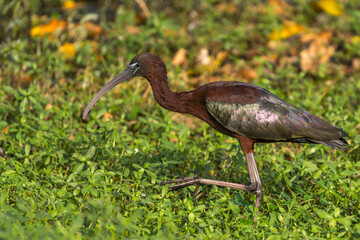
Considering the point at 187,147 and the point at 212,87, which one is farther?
the point at 187,147

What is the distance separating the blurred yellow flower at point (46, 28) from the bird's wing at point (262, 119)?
12.1 feet

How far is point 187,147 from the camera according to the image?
5.58 m

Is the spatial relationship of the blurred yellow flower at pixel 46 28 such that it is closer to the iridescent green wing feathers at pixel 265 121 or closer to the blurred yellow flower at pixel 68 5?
the blurred yellow flower at pixel 68 5

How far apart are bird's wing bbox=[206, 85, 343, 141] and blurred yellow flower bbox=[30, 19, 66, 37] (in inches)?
145

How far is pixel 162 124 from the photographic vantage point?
18.7 feet

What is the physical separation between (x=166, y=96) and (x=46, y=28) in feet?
11.9

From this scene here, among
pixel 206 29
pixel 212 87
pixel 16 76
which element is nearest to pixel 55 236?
pixel 212 87

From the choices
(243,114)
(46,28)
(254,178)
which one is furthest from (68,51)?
(254,178)

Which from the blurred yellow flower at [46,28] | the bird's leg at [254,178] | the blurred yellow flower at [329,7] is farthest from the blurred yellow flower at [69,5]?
the bird's leg at [254,178]

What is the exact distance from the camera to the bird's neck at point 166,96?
4992 mm

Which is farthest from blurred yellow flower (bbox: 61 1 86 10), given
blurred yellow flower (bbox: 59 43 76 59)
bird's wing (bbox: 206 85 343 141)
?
bird's wing (bbox: 206 85 343 141)

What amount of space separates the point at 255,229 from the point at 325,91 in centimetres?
367

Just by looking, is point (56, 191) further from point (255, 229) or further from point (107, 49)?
point (107, 49)

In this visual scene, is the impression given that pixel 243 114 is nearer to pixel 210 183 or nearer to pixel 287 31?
pixel 210 183
